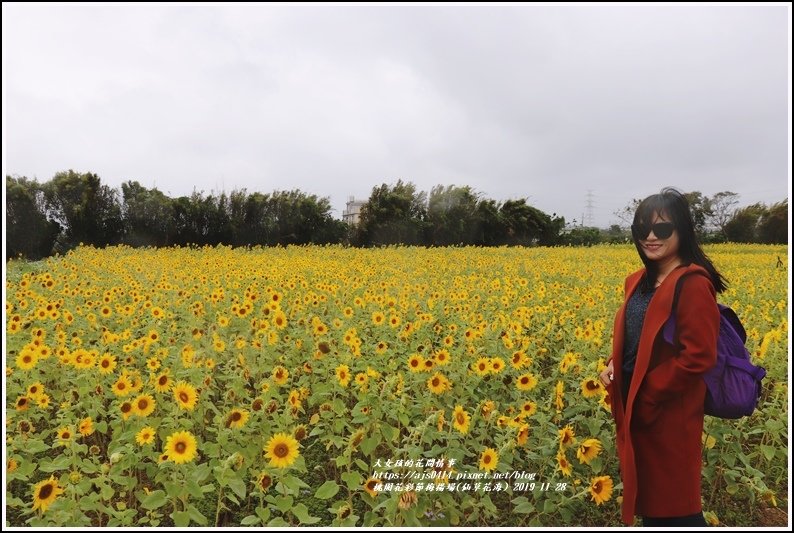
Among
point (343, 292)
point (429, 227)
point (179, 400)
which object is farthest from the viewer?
point (429, 227)

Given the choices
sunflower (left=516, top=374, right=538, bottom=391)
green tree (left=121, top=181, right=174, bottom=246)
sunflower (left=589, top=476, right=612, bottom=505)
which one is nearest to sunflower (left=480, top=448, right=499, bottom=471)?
sunflower (left=589, top=476, right=612, bottom=505)

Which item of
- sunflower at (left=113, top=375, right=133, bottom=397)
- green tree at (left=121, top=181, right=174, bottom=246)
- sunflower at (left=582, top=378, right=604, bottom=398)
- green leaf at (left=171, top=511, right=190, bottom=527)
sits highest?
green tree at (left=121, top=181, right=174, bottom=246)

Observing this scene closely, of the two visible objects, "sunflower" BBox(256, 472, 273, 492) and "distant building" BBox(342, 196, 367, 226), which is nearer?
"sunflower" BBox(256, 472, 273, 492)

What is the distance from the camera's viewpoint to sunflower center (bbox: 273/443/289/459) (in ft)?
6.19

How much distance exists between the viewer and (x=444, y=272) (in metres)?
8.02

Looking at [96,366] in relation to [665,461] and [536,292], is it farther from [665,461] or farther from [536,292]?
[536,292]

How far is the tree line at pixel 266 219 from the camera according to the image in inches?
553

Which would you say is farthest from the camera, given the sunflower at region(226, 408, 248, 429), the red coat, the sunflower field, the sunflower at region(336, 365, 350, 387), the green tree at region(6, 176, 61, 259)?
the green tree at region(6, 176, 61, 259)

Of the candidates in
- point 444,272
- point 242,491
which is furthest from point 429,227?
point 242,491

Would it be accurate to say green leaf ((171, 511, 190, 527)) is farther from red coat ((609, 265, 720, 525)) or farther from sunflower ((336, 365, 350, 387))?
red coat ((609, 265, 720, 525))

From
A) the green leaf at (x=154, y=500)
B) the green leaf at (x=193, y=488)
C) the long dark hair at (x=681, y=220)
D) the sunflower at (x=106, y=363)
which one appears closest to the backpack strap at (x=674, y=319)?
the long dark hair at (x=681, y=220)

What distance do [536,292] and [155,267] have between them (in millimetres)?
5511

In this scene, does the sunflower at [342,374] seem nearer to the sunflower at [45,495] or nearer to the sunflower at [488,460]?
the sunflower at [488,460]

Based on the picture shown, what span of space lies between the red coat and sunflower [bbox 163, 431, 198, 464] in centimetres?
155
